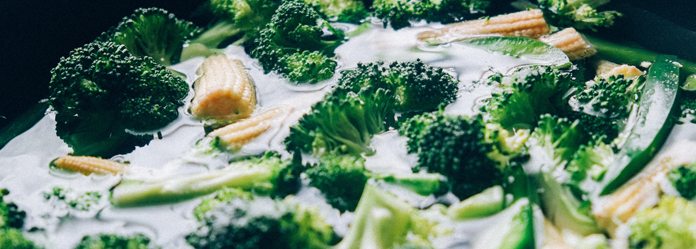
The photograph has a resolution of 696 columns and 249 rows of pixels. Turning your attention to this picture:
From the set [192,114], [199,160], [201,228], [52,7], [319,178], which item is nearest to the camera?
[201,228]

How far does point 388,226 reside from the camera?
5.17ft

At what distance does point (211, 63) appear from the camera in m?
2.92

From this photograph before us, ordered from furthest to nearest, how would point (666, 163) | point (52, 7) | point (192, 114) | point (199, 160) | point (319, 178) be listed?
point (52, 7), point (192, 114), point (199, 160), point (319, 178), point (666, 163)

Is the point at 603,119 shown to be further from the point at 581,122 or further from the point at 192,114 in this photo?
the point at 192,114

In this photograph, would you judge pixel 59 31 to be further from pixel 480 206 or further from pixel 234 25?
pixel 480 206

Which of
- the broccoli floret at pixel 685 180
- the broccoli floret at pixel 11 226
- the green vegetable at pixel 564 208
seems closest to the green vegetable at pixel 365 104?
the green vegetable at pixel 564 208

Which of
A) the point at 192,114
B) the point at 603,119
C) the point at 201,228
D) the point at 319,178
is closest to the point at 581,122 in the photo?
the point at 603,119

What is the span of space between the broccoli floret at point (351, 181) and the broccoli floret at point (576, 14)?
190 centimetres

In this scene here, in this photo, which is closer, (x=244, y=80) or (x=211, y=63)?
(x=244, y=80)

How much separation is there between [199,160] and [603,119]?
189 centimetres

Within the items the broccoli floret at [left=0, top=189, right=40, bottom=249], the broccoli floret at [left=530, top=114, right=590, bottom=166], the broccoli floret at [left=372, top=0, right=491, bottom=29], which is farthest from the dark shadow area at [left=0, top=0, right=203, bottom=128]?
the broccoli floret at [left=530, top=114, right=590, bottom=166]

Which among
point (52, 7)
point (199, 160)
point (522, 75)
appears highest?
point (52, 7)

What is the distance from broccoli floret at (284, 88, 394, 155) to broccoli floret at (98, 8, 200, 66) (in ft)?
4.89

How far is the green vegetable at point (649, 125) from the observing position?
1.71 meters
